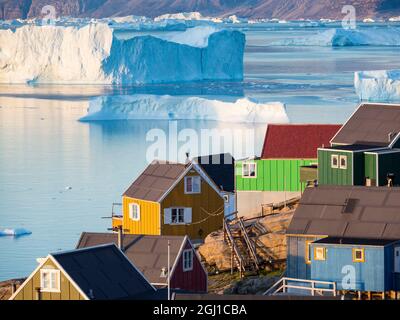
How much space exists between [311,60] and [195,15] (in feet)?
279

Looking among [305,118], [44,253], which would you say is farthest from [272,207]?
[305,118]

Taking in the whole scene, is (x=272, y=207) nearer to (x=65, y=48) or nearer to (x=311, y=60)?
(x=65, y=48)

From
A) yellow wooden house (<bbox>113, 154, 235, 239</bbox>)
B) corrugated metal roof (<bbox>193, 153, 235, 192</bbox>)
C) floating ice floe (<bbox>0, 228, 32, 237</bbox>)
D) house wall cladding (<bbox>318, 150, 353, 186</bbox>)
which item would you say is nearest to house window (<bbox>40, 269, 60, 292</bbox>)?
house wall cladding (<bbox>318, 150, 353, 186</bbox>)

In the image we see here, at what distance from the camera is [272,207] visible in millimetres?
19391

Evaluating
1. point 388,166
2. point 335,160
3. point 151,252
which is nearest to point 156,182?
point 335,160

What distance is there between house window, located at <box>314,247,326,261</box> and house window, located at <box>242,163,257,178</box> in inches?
267

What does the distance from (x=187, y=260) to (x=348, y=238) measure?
1.79 m

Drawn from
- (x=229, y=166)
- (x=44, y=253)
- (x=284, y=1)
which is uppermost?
(x=284, y=1)

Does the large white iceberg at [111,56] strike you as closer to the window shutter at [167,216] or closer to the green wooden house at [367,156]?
the window shutter at [167,216]

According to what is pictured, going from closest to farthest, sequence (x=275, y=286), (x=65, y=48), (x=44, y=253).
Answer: (x=275, y=286)
(x=44, y=253)
(x=65, y=48)

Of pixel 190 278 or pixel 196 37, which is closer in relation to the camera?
pixel 190 278

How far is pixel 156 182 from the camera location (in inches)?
763

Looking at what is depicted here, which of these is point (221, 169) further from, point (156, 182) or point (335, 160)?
point (335, 160)

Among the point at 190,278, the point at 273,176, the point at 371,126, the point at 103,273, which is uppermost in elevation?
the point at 371,126
